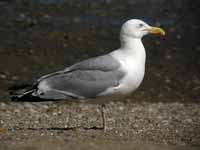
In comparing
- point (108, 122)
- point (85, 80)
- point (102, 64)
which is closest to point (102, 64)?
point (102, 64)

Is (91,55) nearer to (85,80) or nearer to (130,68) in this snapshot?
(85,80)

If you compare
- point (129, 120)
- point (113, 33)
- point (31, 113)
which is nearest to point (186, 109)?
point (129, 120)

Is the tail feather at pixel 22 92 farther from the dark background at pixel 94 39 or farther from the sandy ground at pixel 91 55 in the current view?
the dark background at pixel 94 39

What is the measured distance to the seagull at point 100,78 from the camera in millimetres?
9305

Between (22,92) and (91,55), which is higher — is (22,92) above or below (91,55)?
below

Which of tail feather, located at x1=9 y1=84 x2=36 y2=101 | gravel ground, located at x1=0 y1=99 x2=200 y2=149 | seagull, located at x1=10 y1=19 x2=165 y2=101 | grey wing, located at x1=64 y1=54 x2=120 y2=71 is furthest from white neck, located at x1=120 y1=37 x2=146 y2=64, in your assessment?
tail feather, located at x1=9 y1=84 x2=36 y2=101

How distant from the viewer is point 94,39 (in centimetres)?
1584

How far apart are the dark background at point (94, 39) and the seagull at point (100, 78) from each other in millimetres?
2505

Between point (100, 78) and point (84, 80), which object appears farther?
point (84, 80)

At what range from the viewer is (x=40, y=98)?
372 inches

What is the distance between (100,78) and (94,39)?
6.37 m

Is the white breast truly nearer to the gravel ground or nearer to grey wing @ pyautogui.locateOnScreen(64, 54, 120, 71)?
grey wing @ pyautogui.locateOnScreen(64, 54, 120, 71)

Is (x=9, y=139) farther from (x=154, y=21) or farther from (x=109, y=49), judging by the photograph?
(x=154, y=21)

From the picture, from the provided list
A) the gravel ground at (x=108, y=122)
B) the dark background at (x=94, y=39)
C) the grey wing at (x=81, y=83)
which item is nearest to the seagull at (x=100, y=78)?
the grey wing at (x=81, y=83)
